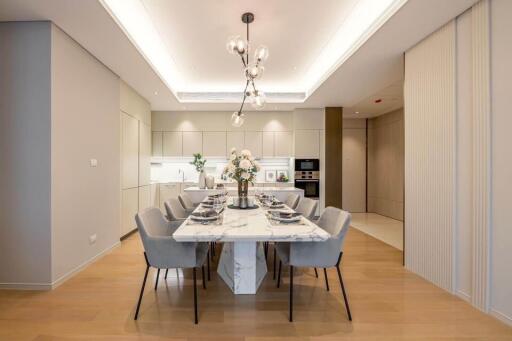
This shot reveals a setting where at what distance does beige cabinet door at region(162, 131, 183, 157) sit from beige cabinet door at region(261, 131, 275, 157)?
6.19ft

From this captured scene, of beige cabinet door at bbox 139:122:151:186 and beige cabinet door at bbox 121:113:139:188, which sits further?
beige cabinet door at bbox 139:122:151:186

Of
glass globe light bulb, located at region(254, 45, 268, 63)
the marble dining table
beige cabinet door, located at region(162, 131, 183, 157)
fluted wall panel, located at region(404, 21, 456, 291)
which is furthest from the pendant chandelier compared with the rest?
beige cabinet door, located at region(162, 131, 183, 157)

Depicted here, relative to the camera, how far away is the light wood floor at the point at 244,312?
6.68ft

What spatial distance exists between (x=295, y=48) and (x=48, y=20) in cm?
285

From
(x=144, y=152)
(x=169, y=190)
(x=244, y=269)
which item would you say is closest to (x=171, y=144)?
(x=144, y=152)

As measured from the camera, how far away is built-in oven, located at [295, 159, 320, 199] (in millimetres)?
6410

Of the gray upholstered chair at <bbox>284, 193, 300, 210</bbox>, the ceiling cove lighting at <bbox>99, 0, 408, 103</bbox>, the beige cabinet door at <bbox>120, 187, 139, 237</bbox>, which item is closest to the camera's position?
the ceiling cove lighting at <bbox>99, 0, 408, 103</bbox>

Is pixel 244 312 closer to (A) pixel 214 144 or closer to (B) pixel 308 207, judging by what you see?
(B) pixel 308 207

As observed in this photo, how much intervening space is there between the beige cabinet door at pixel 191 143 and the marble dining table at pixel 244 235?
3.67 metres

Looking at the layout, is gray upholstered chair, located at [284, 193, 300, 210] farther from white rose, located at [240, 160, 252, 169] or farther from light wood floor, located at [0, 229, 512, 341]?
white rose, located at [240, 160, 252, 169]

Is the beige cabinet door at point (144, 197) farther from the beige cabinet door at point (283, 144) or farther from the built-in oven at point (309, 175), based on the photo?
the built-in oven at point (309, 175)

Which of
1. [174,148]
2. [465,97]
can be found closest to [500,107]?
[465,97]

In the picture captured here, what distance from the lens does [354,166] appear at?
771 centimetres

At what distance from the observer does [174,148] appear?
6.56 metres
